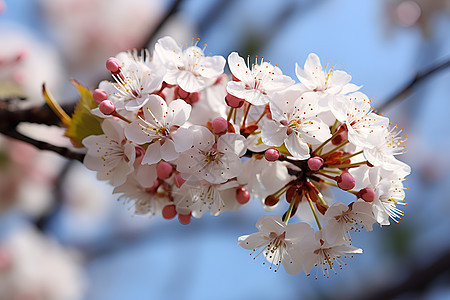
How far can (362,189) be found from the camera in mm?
898

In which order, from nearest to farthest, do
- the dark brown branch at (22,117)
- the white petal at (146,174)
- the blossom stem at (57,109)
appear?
the white petal at (146,174) < the blossom stem at (57,109) < the dark brown branch at (22,117)

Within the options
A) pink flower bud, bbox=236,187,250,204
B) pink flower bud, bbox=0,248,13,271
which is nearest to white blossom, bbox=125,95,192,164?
pink flower bud, bbox=236,187,250,204

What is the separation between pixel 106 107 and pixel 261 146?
343 millimetres

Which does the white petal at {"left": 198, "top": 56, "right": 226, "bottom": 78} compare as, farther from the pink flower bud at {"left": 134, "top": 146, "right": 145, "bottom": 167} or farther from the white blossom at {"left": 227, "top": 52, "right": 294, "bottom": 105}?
the pink flower bud at {"left": 134, "top": 146, "right": 145, "bottom": 167}

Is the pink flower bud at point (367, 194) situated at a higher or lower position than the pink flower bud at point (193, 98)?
lower

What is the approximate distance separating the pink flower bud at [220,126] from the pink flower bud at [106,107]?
0.73ft

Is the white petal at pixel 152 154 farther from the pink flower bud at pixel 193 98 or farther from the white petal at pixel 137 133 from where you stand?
the pink flower bud at pixel 193 98

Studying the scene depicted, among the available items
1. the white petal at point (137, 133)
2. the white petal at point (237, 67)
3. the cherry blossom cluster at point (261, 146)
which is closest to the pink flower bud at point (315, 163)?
the cherry blossom cluster at point (261, 146)

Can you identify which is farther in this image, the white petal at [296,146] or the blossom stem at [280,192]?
the blossom stem at [280,192]

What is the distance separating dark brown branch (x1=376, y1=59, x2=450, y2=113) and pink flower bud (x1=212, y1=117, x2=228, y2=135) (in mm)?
601

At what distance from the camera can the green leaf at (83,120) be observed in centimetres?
102

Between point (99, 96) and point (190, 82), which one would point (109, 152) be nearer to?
point (99, 96)

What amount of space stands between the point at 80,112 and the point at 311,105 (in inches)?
21.6

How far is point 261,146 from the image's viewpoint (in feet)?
3.02
